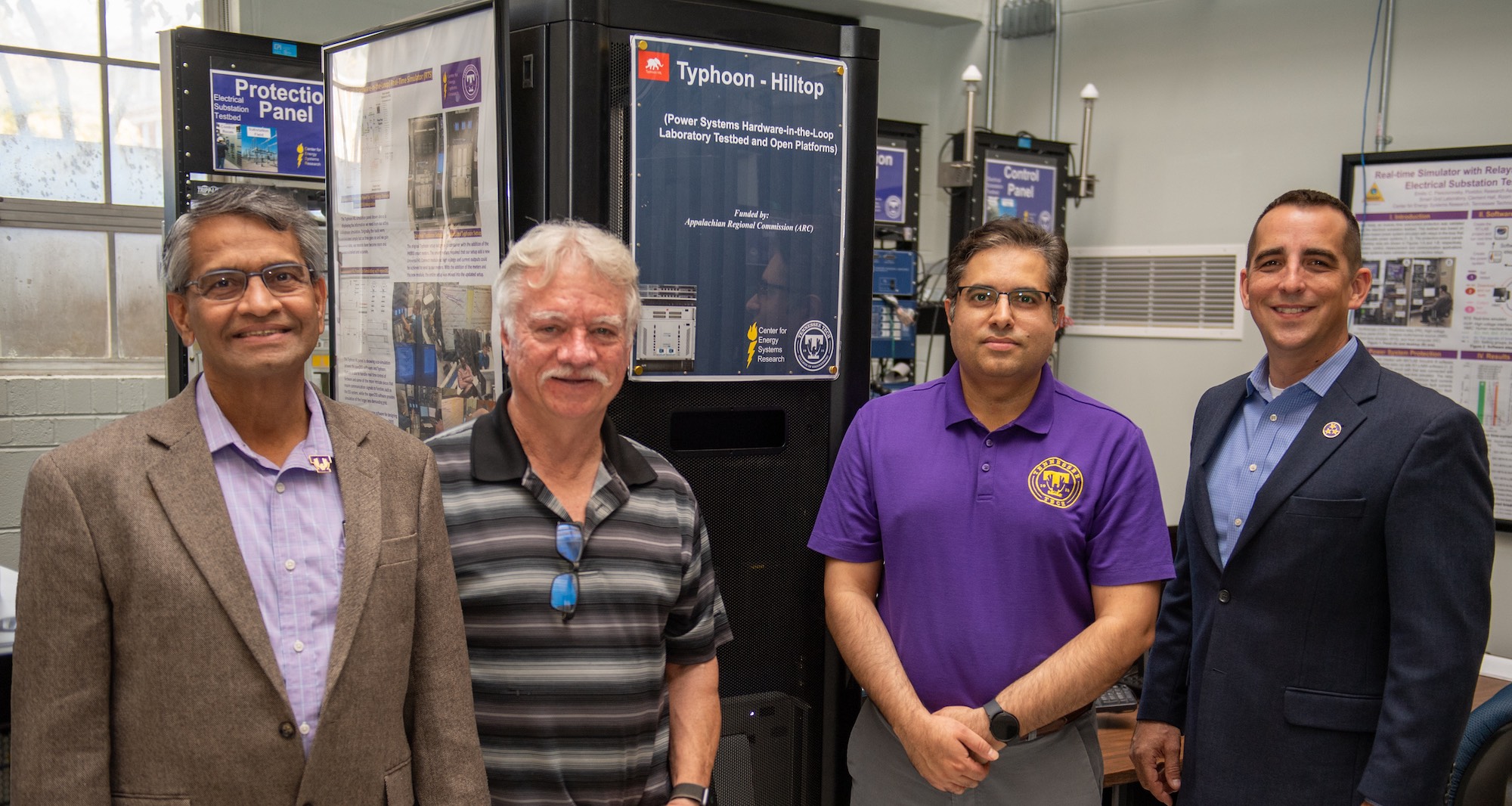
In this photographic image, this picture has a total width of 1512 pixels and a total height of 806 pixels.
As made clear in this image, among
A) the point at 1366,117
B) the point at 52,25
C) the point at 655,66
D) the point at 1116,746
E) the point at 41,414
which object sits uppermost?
the point at 52,25

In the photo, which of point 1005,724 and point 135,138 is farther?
point 135,138

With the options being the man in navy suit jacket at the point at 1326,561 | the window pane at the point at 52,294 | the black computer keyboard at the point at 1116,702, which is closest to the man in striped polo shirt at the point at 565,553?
the man in navy suit jacket at the point at 1326,561

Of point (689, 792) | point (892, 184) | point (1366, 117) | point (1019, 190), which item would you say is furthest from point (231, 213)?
point (1366, 117)

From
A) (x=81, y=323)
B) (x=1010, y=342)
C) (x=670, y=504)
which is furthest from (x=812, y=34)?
(x=81, y=323)

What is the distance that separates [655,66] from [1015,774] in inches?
49.7

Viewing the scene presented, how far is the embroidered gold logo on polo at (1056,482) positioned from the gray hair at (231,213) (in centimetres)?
109

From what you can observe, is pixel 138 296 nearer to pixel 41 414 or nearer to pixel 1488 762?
pixel 41 414

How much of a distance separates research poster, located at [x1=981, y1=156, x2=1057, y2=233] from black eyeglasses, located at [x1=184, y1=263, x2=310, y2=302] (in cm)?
411

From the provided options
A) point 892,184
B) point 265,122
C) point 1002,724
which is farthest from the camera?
point 892,184

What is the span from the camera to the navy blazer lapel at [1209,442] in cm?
184

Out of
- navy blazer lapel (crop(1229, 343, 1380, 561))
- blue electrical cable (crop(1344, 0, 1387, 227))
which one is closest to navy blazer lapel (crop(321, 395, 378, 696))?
navy blazer lapel (crop(1229, 343, 1380, 561))

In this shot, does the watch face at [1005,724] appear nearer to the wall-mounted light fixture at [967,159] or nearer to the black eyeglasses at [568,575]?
the black eyeglasses at [568,575]

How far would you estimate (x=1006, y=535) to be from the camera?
1.71m

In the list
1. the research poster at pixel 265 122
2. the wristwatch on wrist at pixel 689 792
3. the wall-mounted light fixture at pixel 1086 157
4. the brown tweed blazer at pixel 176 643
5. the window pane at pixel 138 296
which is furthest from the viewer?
the wall-mounted light fixture at pixel 1086 157
